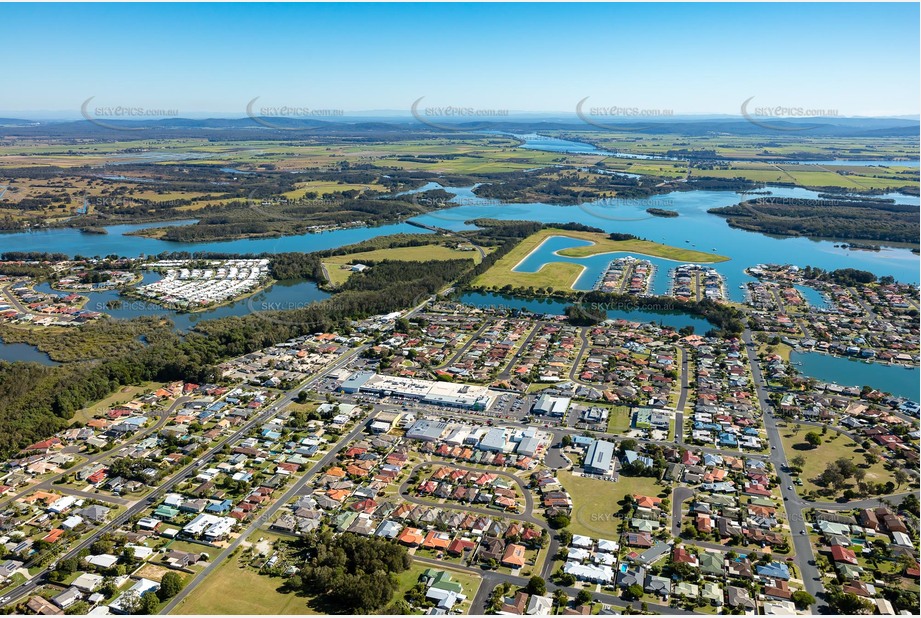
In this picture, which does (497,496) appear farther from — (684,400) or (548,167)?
(548,167)

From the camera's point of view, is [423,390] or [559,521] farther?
[423,390]

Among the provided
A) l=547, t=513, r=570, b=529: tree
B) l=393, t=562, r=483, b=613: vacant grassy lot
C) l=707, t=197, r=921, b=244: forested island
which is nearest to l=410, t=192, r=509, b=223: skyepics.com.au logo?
l=707, t=197, r=921, b=244: forested island

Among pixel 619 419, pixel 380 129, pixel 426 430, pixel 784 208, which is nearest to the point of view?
pixel 426 430

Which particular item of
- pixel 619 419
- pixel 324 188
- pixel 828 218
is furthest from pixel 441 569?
pixel 324 188

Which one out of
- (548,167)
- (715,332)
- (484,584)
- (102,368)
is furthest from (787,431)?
(548,167)

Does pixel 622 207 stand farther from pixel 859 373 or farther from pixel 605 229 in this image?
pixel 859 373

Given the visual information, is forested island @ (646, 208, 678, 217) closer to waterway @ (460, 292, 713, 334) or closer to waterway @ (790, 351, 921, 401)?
waterway @ (460, 292, 713, 334)
